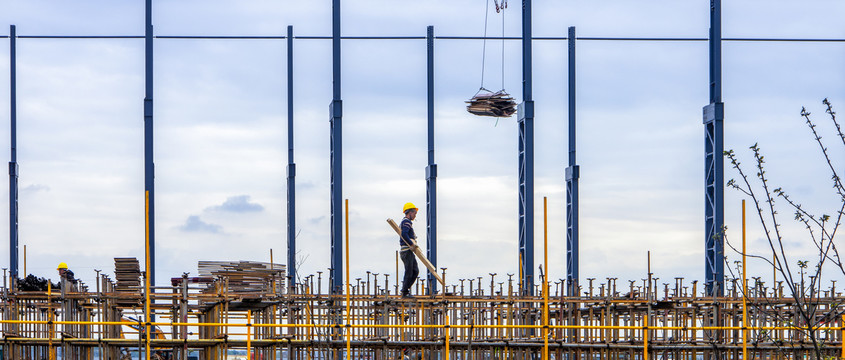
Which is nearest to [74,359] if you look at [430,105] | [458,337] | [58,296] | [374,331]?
[58,296]

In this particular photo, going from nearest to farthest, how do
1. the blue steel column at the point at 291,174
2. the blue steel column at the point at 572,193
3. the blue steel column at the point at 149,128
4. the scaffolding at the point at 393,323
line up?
the scaffolding at the point at 393,323, the blue steel column at the point at 149,128, the blue steel column at the point at 572,193, the blue steel column at the point at 291,174

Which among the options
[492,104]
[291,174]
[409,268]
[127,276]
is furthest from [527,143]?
[127,276]

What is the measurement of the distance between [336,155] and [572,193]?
6.76 meters

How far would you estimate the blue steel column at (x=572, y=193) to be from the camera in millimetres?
31266

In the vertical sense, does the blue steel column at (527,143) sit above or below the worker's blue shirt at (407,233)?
above

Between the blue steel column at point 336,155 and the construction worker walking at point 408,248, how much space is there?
7.52 metres

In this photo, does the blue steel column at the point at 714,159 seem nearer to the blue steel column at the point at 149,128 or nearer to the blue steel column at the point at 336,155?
the blue steel column at the point at 336,155

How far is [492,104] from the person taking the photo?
28.8 meters

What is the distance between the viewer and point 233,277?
1956 centimetres

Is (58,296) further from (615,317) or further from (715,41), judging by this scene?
(715,41)

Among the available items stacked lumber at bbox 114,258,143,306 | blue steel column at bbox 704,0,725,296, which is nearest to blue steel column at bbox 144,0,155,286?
stacked lumber at bbox 114,258,143,306

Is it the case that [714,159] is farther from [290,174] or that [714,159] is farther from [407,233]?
[290,174]

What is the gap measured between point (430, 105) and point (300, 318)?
12335 mm

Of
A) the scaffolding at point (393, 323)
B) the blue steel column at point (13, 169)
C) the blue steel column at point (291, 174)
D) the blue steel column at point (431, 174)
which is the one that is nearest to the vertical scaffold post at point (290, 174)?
the blue steel column at point (291, 174)
